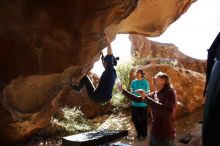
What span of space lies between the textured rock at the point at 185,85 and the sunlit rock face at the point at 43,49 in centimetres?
615

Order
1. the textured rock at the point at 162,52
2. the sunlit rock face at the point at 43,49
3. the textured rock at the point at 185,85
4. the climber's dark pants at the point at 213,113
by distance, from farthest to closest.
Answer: the textured rock at the point at 162,52, the textured rock at the point at 185,85, the sunlit rock face at the point at 43,49, the climber's dark pants at the point at 213,113

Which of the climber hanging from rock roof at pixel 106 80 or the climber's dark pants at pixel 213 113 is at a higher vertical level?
the climber's dark pants at pixel 213 113

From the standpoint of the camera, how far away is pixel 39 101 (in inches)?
197

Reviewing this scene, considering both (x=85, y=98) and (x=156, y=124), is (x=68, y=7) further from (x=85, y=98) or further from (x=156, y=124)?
(x=85, y=98)

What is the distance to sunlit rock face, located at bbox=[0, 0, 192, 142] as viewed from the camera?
4324 mm

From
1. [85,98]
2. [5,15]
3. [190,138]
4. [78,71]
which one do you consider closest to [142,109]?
[190,138]

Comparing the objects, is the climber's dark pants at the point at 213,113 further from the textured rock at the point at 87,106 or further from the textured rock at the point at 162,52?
the textured rock at the point at 162,52

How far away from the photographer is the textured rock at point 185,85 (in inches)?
424

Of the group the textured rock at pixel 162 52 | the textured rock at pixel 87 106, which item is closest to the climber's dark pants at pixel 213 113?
the textured rock at pixel 87 106

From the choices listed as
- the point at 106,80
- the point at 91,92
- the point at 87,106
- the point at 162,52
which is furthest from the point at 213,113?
the point at 162,52

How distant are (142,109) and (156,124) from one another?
110 inches

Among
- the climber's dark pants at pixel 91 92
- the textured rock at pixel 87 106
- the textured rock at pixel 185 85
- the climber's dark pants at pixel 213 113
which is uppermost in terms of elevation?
the climber's dark pants at pixel 213 113

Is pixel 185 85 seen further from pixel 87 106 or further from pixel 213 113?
pixel 213 113

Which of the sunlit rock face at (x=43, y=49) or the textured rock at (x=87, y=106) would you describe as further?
the textured rock at (x=87, y=106)
